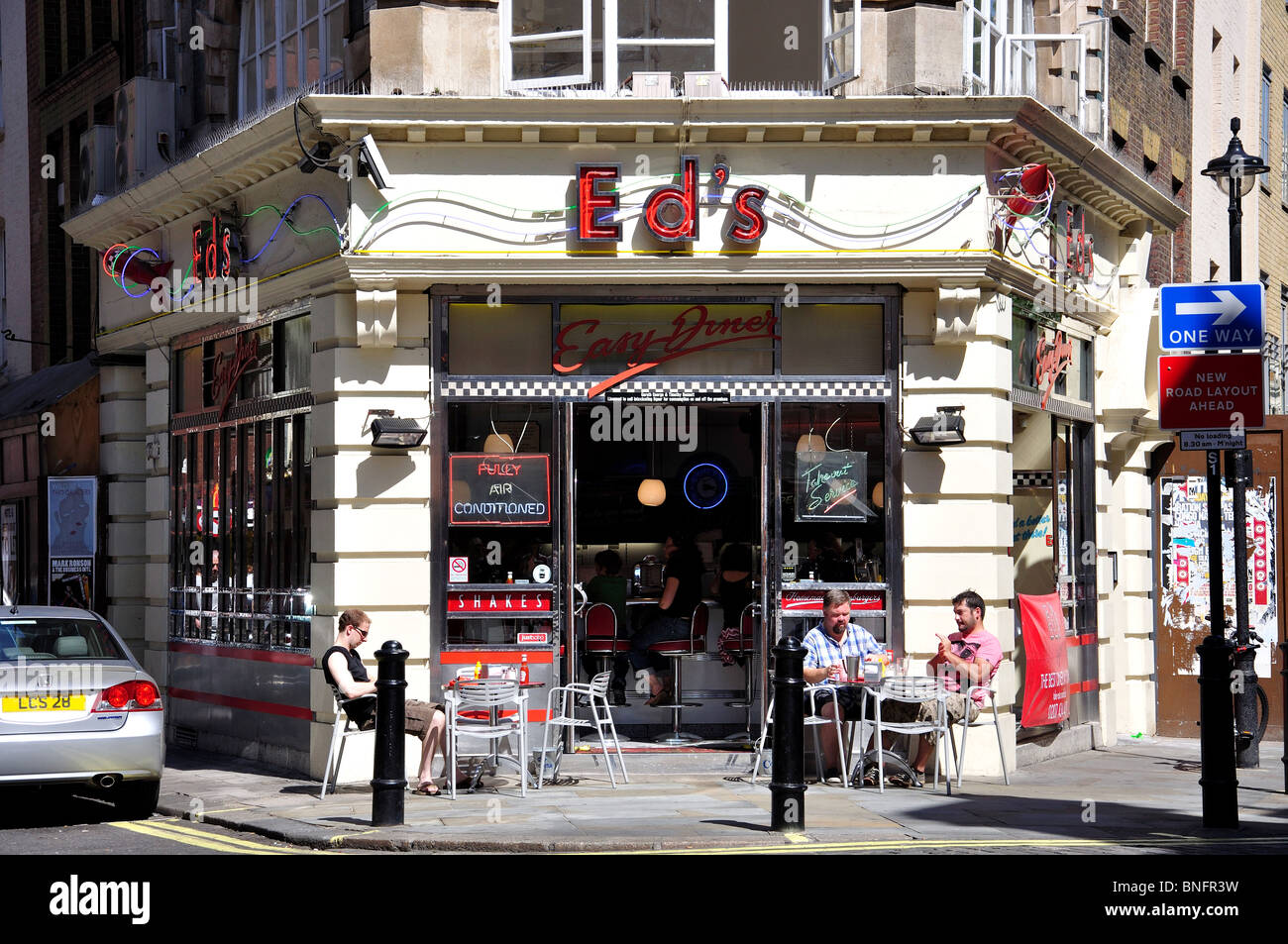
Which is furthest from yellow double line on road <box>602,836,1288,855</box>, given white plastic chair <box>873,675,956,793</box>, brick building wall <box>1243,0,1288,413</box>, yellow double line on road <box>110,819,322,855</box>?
brick building wall <box>1243,0,1288,413</box>

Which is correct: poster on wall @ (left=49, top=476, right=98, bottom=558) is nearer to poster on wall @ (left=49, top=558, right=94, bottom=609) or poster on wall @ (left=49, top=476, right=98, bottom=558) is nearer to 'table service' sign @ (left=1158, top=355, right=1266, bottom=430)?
poster on wall @ (left=49, top=558, right=94, bottom=609)

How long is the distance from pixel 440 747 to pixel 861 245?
5.15 m

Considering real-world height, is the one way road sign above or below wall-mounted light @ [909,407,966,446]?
above

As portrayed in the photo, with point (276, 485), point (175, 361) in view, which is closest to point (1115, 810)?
point (276, 485)

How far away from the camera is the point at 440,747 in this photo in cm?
1278

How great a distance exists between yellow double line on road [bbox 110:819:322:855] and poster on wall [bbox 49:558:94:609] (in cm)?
782

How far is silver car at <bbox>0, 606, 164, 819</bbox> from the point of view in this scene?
10578 mm

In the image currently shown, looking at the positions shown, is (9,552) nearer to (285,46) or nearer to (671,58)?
(285,46)

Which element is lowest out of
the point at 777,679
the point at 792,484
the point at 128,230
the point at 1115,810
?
the point at 1115,810

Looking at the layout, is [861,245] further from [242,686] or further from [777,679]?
[242,686]

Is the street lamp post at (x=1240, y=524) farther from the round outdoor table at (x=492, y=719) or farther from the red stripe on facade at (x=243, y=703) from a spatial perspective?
the red stripe on facade at (x=243, y=703)

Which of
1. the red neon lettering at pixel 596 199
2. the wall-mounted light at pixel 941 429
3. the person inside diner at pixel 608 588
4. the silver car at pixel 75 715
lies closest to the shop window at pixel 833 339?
the wall-mounted light at pixel 941 429

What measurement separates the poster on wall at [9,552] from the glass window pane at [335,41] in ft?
33.7

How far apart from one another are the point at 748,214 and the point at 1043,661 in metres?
4.78
